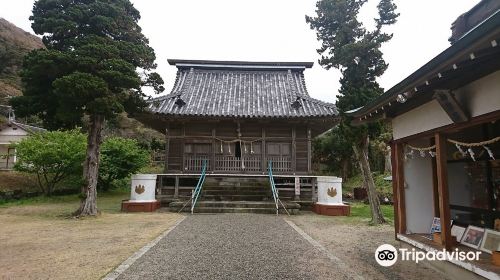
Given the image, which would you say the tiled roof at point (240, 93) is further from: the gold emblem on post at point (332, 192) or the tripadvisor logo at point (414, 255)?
the tripadvisor logo at point (414, 255)

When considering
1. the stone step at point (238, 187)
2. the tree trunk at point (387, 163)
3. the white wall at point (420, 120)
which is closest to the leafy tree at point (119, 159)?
the stone step at point (238, 187)

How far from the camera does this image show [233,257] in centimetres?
600

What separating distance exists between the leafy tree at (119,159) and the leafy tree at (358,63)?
1414cm

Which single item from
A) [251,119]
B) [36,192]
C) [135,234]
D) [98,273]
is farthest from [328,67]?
[36,192]

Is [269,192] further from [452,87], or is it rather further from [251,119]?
[452,87]

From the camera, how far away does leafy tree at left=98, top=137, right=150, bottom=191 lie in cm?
1931

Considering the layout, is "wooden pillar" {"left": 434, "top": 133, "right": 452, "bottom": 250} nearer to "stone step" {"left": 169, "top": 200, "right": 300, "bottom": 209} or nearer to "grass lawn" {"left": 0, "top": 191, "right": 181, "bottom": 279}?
"grass lawn" {"left": 0, "top": 191, "right": 181, "bottom": 279}

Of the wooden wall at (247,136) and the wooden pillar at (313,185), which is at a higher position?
the wooden wall at (247,136)

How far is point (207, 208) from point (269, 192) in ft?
11.4

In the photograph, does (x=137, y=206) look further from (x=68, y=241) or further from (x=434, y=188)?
(x=434, y=188)

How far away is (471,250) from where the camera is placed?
5.25m

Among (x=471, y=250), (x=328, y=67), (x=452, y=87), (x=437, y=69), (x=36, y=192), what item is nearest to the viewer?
(x=437, y=69)

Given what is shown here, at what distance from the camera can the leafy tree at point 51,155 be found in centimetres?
1672

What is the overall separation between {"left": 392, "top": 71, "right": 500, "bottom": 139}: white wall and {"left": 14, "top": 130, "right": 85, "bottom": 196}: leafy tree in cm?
1747
